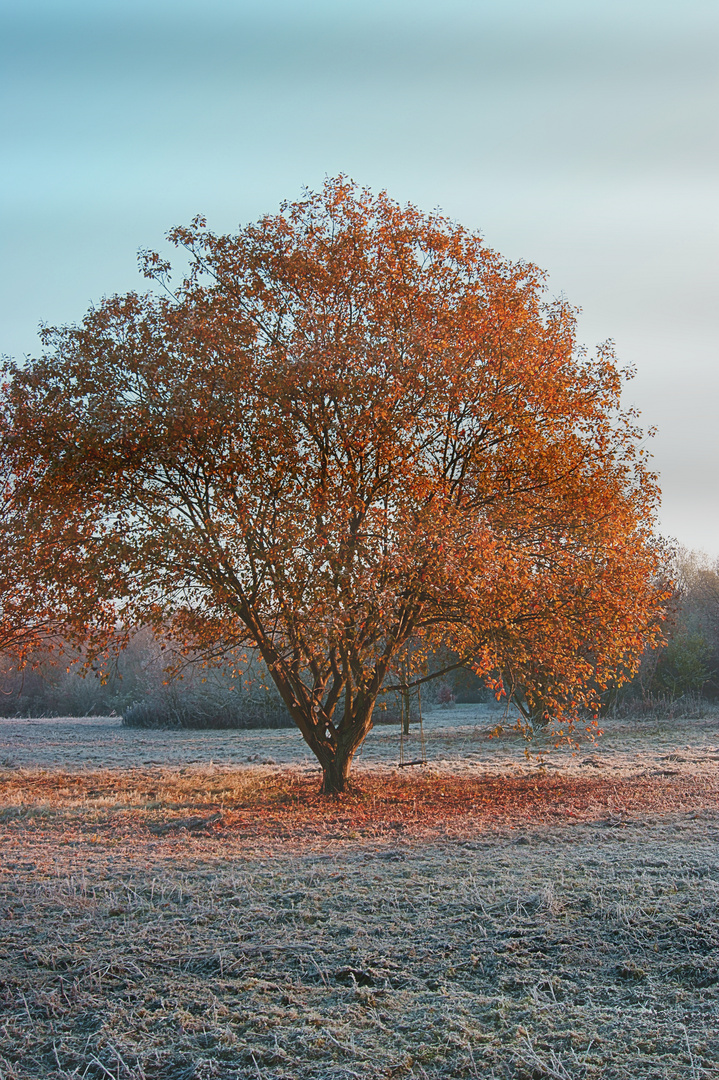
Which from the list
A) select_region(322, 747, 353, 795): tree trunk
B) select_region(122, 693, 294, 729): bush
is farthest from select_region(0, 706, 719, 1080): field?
select_region(122, 693, 294, 729): bush

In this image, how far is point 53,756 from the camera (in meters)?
21.4

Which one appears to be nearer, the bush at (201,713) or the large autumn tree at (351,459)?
Answer: the large autumn tree at (351,459)

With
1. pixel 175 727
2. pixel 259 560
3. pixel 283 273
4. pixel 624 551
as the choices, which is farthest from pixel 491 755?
pixel 175 727

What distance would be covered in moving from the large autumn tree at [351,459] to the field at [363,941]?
8.95 ft

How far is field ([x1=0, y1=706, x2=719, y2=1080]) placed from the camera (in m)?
4.20

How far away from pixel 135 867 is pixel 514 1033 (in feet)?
16.2

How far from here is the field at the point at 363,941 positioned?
4.20m

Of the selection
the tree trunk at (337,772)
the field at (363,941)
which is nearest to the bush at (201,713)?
the tree trunk at (337,772)

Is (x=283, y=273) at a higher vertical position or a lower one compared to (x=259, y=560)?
higher

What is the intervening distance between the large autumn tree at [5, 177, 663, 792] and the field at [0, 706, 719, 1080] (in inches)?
107

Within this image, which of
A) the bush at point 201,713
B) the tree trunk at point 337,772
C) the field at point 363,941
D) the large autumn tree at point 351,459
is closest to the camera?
the field at point 363,941

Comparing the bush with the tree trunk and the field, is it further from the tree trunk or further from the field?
the field

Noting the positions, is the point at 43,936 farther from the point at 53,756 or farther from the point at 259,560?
the point at 53,756

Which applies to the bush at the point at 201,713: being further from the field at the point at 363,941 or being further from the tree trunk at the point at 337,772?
the field at the point at 363,941
